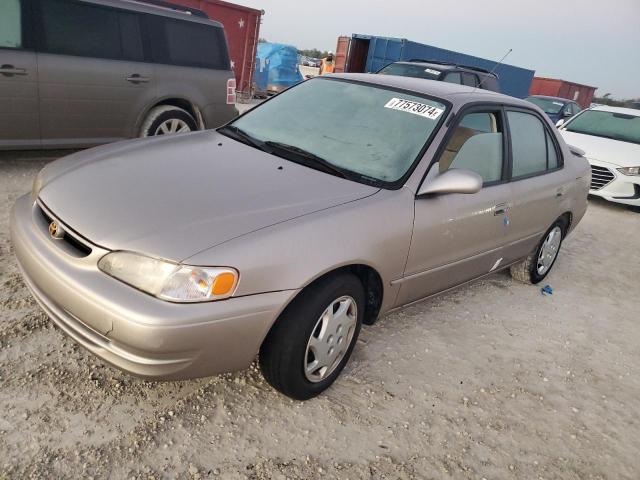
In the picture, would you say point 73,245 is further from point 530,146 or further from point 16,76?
point 16,76

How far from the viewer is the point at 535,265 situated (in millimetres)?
4578

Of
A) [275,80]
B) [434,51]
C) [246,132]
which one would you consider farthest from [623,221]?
[275,80]

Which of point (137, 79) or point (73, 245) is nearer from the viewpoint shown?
point (73, 245)

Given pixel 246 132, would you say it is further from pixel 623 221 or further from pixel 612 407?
pixel 623 221

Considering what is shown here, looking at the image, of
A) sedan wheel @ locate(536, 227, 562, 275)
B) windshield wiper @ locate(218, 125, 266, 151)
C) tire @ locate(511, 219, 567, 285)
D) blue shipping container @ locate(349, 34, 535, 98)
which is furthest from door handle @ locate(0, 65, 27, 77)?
blue shipping container @ locate(349, 34, 535, 98)

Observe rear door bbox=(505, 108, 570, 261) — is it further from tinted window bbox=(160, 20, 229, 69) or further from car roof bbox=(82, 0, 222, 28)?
car roof bbox=(82, 0, 222, 28)

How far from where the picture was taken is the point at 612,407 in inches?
123

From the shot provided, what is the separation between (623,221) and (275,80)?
11986 mm

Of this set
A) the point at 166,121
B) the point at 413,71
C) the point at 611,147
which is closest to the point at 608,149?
the point at 611,147

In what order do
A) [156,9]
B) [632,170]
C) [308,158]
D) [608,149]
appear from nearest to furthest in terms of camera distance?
[308,158] < [156,9] < [632,170] < [608,149]

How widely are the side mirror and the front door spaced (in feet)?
0.20

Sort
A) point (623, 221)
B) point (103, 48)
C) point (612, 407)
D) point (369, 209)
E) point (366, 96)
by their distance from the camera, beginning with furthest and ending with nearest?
1. point (623, 221)
2. point (103, 48)
3. point (366, 96)
4. point (612, 407)
5. point (369, 209)

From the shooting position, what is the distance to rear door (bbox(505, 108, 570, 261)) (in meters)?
3.72

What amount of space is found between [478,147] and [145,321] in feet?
7.72
